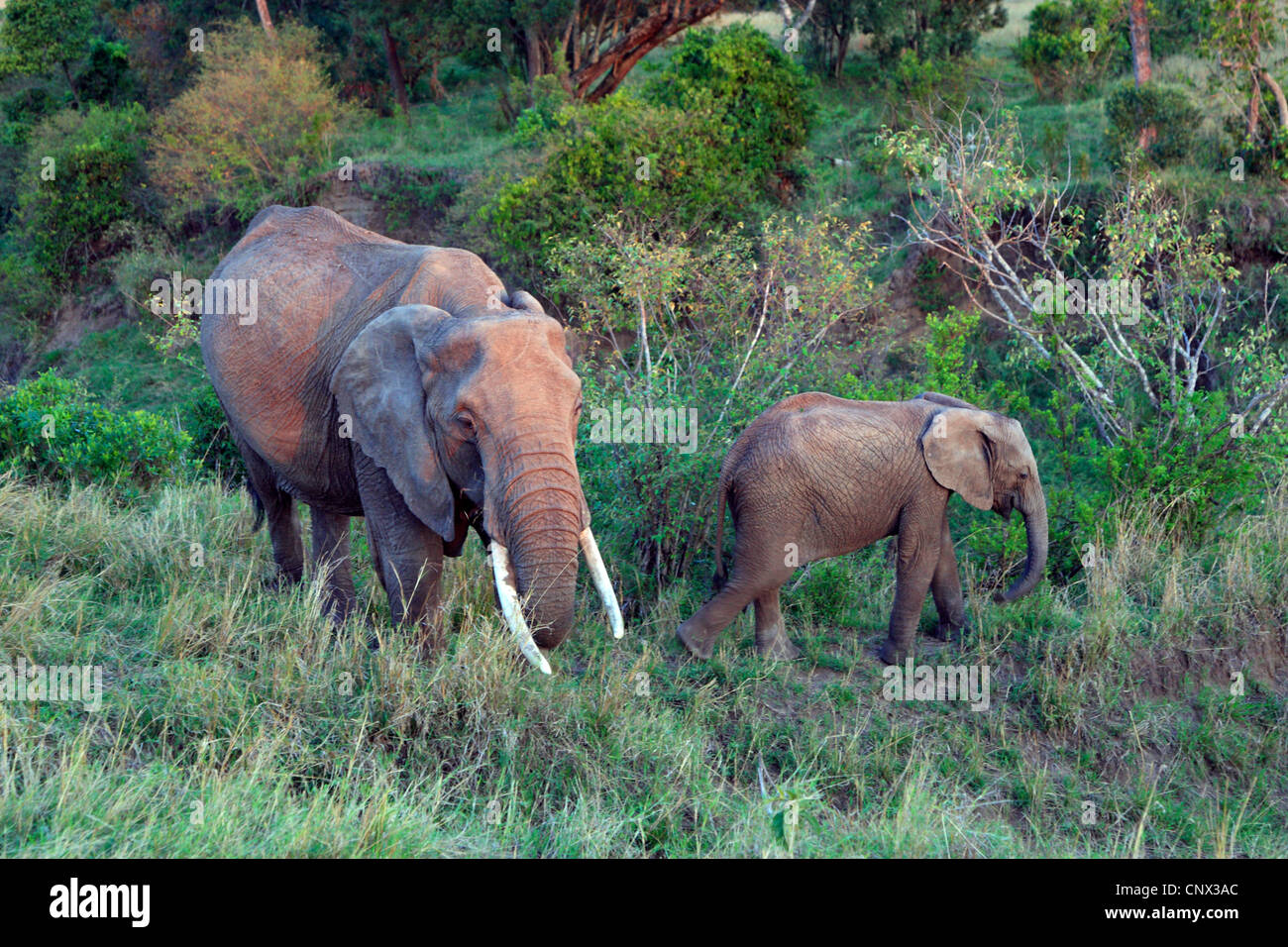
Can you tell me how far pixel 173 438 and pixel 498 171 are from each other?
32.1 ft

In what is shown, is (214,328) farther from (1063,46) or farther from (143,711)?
(1063,46)

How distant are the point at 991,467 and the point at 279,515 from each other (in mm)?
4577

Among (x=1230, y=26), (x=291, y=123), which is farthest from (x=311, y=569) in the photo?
(x=291, y=123)

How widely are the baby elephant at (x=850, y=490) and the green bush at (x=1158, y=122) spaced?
1087 cm

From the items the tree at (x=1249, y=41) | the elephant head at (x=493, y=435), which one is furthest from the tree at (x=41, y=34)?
the elephant head at (x=493, y=435)

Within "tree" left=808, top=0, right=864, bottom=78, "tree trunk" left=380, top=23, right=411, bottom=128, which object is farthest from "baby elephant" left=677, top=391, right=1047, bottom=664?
"tree trunk" left=380, top=23, right=411, bottom=128

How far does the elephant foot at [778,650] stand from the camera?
7.16 m

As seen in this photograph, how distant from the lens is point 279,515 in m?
7.59

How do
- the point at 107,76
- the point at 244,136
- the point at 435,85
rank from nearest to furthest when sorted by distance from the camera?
the point at 244,136 → the point at 107,76 → the point at 435,85

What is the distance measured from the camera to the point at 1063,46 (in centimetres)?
2147

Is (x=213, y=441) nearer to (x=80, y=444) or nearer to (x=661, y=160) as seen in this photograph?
(x=80, y=444)

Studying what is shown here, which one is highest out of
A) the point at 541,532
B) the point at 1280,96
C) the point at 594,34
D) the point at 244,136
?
the point at 1280,96

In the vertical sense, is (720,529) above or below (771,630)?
above

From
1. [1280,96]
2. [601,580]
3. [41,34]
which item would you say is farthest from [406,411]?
[41,34]
